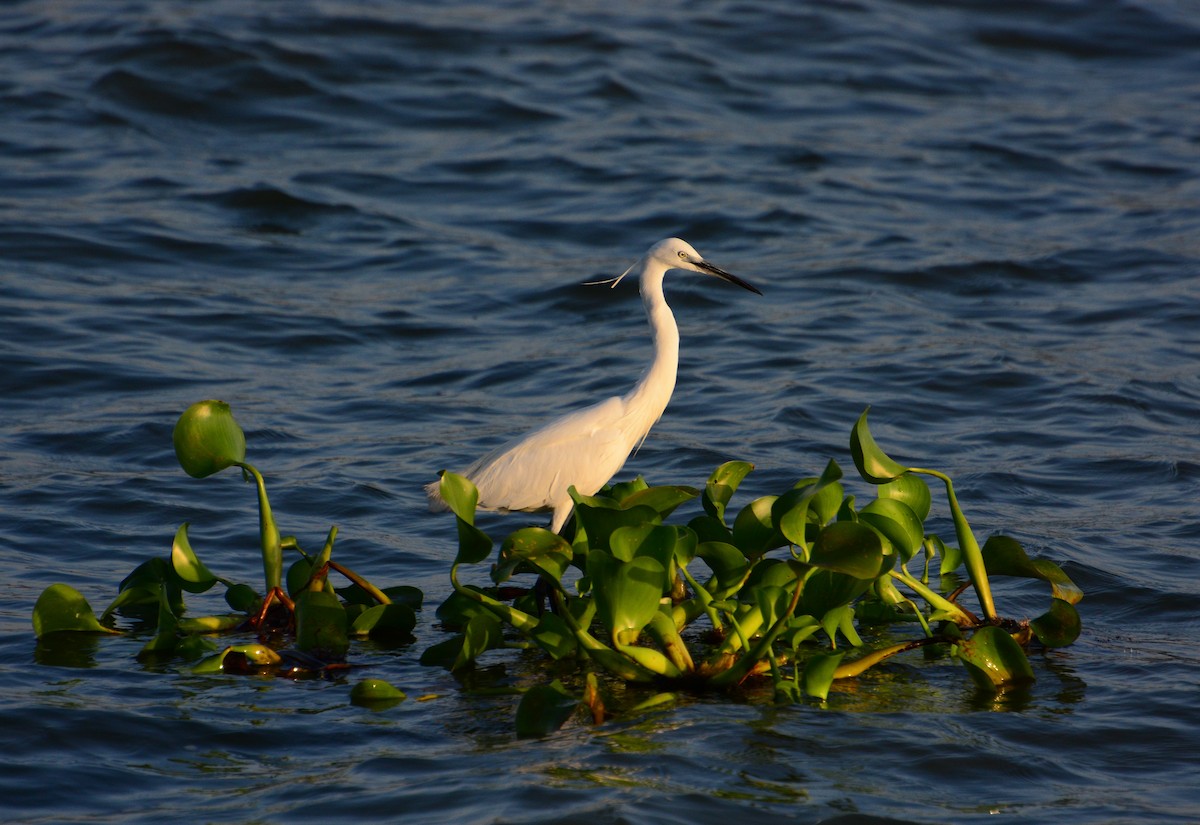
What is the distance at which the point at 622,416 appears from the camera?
600 cm

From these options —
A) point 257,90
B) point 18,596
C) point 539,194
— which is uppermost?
point 257,90

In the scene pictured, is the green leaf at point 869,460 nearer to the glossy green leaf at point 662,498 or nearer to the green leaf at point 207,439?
the glossy green leaf at point 662,498

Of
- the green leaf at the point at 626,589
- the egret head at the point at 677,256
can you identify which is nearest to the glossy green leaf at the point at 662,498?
the green leaf at the point at 626,589

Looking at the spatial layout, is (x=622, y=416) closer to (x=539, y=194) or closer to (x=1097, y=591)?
(x=1097, y=591)

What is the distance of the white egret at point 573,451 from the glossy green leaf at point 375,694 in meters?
1.39

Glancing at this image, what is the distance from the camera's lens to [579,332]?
9.98 meters

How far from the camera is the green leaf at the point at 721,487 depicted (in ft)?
16.7

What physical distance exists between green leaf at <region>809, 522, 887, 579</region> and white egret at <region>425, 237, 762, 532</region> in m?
1.80

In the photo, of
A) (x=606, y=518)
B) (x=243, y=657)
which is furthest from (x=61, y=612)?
(x=606, y=518)

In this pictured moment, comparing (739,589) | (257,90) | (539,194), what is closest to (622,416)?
(739,589)

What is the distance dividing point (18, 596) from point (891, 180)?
9322 mm

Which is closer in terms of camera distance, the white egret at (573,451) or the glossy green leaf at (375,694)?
the glossy green leaf at (375,694)

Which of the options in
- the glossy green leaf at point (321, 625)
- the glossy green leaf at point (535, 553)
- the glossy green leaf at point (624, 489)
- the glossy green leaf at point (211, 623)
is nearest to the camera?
the glossy green leaf at point (535, 553)

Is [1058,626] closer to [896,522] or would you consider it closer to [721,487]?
[896,522]
